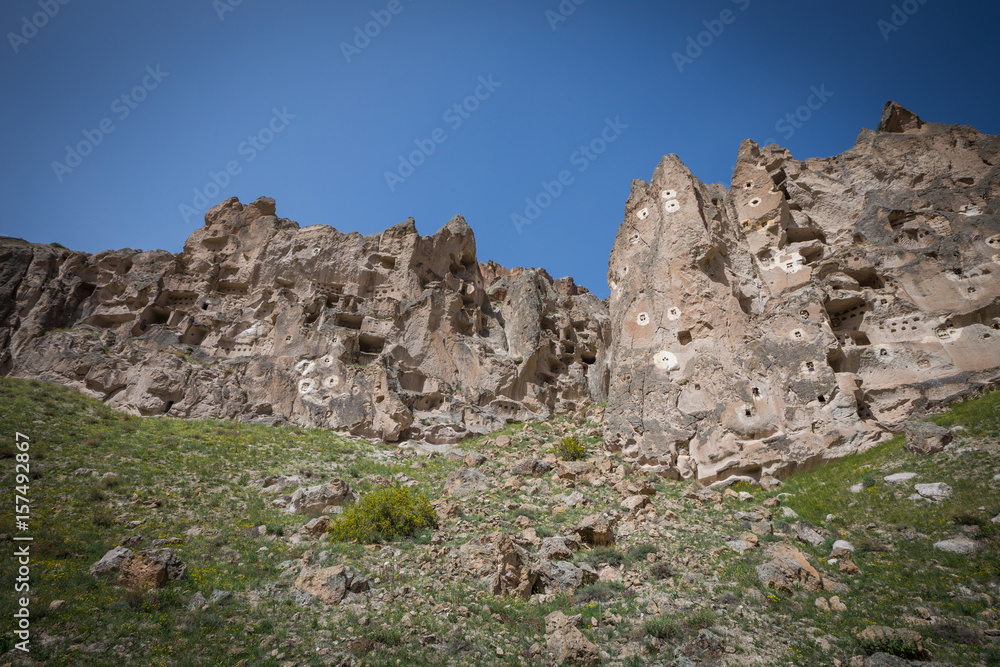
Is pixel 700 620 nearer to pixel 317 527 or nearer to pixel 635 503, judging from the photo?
pixel 635 503

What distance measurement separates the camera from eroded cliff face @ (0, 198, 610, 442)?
1210 inches

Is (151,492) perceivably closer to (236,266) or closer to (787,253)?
(236,266)

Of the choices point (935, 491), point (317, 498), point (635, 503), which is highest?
point (317, 498)

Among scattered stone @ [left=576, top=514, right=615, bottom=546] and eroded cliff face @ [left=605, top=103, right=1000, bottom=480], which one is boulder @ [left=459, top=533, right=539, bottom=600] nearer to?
scattered stone @ [left=576, top=514, right=615, bottom=546]

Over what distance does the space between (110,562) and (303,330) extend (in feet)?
78.1

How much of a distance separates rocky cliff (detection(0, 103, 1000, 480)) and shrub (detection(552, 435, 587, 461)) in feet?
6.33

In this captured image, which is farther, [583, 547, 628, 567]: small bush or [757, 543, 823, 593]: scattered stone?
[583, 547, 628, 567]: small bush

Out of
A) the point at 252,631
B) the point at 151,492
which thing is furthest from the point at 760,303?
the point at 151,492

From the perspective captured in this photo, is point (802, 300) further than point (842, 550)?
Yes

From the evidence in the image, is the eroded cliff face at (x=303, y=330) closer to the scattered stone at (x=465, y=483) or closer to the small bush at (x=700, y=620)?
the scattered stone at (x=465, y=483)

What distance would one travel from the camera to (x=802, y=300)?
24750mm

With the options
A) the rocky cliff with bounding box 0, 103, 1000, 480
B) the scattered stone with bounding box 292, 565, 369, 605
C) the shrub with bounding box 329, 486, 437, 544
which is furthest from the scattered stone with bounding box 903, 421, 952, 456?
the scattered stone with bounding box 292, 565, 369, 605

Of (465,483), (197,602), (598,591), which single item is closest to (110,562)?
(197,602)

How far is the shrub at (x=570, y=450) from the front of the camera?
24656 mm
